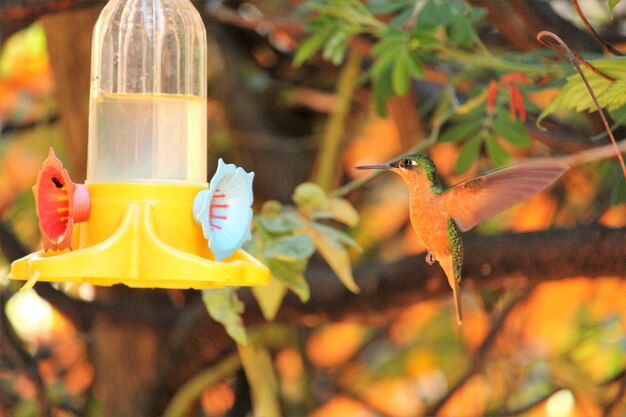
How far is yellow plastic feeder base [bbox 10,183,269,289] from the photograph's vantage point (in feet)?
5.70

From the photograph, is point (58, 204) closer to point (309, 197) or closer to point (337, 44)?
point (309, 197)

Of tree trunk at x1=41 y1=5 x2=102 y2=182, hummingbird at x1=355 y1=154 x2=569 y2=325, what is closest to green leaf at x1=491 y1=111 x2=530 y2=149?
hummingbird at x1=355 y1=154 x2=569 y2=325

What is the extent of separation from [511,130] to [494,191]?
0.72 m

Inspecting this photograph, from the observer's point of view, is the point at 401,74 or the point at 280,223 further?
the point at 401,74

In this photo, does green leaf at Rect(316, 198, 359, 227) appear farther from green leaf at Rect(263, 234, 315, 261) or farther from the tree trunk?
the tree trunk

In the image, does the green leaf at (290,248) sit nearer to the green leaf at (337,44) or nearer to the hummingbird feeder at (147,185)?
the hummingbird feeder at (147,185)

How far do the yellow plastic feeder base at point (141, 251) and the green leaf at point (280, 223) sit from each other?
39 cm

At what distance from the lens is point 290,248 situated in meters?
2.33

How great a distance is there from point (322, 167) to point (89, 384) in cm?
111

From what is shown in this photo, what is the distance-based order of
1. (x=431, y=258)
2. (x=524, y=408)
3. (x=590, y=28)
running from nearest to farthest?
(x=590, y=28)
(x=431, y=258)
(x=524, y=408)

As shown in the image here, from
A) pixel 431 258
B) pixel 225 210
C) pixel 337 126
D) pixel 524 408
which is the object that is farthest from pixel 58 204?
pixel 524 408

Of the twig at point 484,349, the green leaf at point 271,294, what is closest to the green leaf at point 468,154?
the green leaf at point 271,294

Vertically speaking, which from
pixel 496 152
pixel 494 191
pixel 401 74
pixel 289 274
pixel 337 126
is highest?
pixel 494 191

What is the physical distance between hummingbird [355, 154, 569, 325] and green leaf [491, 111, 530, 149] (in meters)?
0.66
